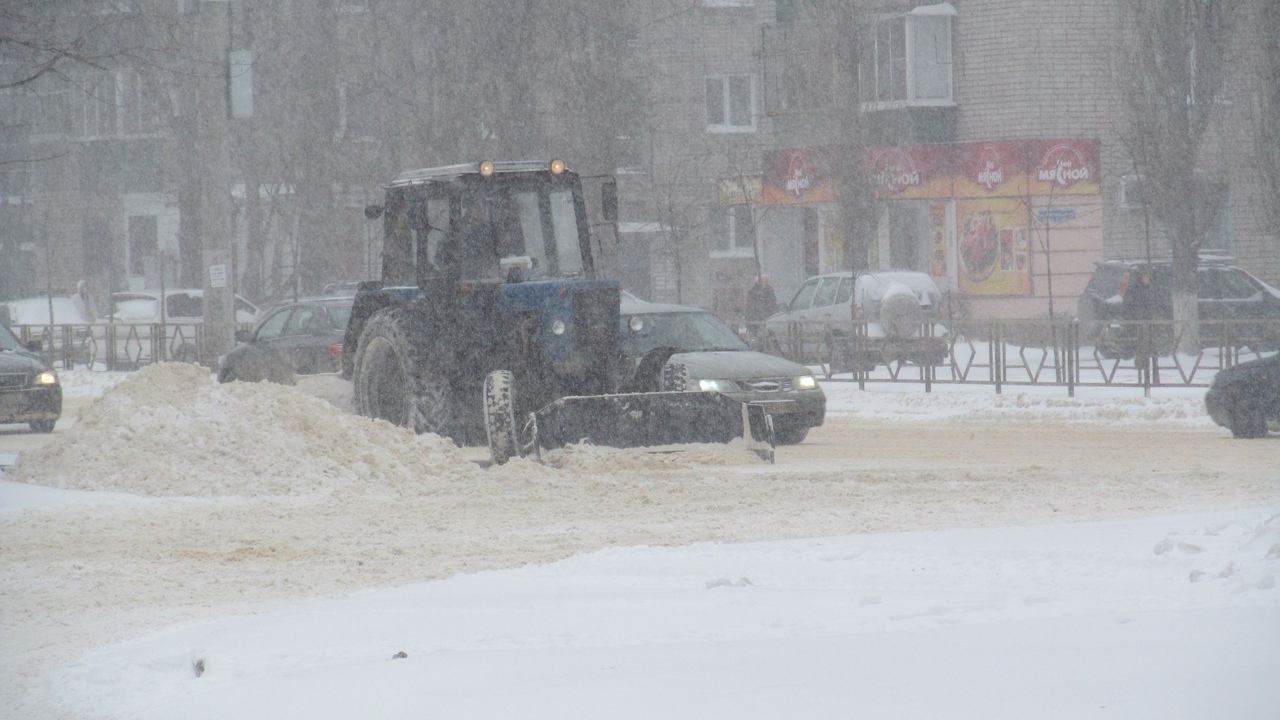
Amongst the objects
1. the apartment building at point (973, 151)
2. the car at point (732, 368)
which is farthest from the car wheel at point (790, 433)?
the apartment building at point (973, 151)

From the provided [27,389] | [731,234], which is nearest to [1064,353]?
[27,389]

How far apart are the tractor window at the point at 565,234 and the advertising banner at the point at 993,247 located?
2523cm

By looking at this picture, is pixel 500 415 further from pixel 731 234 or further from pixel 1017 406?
pixel 731 234

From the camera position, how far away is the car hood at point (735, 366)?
653 inches

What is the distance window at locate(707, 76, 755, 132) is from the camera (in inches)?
1832

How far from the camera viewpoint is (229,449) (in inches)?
548

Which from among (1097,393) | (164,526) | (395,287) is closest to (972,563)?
(164,526)

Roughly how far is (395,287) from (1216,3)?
19.3m

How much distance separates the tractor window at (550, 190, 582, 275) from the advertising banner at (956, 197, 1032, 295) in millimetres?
25234

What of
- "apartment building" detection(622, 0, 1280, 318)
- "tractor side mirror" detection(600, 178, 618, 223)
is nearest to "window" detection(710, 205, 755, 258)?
"apartment building" detection(622, 0, 1280, 318)

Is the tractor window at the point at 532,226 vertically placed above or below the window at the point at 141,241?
below

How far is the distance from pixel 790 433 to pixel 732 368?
1066mm

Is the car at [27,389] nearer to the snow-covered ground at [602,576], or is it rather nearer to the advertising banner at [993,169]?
the snow-covered ground at [602,576]

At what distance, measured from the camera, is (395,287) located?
14750mm
